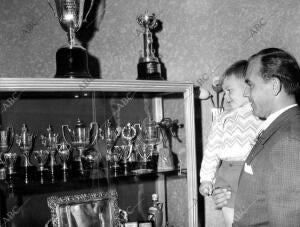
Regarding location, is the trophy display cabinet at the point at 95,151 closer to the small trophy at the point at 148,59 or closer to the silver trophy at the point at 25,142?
the silver trophy at the point at 25,142

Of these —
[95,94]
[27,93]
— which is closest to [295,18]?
[95,94]

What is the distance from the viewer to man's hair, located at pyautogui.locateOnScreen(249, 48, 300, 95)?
1.45m

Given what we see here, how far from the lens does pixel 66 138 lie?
2.07m

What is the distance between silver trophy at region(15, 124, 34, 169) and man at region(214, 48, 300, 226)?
109cm

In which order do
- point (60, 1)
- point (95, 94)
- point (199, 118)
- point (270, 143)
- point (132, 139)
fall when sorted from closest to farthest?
point (270, 143) → point (95, 94) → point (60, 1) → point (132, 139) → point (199, 118)

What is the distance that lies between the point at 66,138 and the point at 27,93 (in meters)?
0.37

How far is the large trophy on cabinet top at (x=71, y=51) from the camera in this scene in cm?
201

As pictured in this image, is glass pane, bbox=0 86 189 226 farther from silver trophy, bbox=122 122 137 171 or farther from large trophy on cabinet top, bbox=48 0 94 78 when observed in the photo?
large trophy on cabinet top, bbox=48 0 94 78

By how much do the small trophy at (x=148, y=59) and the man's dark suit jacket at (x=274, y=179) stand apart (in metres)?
1.03

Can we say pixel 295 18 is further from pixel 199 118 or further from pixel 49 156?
pixel 49 156

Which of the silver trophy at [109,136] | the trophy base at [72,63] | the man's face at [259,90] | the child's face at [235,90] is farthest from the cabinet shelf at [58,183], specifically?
the man's face at [259,90]

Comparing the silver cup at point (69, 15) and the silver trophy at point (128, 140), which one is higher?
the silver cup at point (69, 15)

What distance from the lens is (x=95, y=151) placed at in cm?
206

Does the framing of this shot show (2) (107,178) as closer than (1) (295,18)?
No
